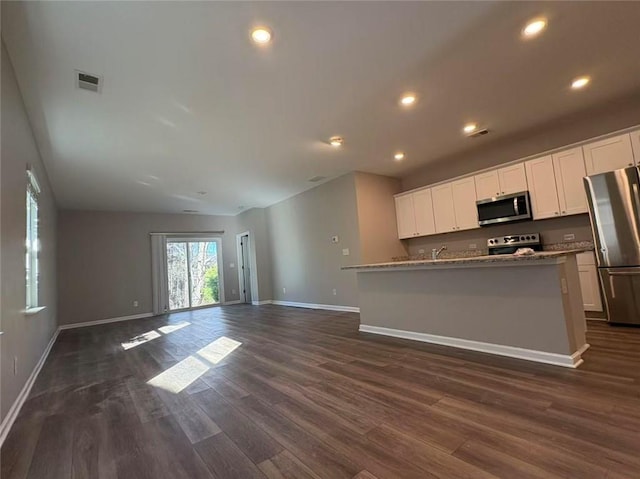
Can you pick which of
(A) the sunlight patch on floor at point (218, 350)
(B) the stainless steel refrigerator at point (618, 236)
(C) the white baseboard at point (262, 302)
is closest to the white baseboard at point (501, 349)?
(B) the stainless steel refrigerator at point (618, 236)

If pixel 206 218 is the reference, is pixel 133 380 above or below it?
below

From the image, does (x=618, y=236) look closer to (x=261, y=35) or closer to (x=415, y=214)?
(x=415, y=214)

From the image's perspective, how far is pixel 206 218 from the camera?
889 centimetres

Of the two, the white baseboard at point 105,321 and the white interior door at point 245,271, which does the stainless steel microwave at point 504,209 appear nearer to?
the white interior door at point 245,271

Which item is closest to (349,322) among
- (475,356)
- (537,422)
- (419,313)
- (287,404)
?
(419,313)

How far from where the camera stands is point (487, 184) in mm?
4812

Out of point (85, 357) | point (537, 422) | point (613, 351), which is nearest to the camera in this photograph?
point (537, 422)

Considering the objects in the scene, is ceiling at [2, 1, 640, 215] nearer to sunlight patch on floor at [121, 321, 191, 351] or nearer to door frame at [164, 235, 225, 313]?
sunlight patch on floor at [121, 321, 191, 351]

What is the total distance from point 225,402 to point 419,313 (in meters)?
2.25

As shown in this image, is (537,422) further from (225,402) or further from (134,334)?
(134,334)

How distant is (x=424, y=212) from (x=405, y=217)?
43 cm

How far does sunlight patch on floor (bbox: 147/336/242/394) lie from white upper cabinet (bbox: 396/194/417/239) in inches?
148

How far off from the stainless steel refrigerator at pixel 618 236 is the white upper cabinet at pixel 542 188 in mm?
457

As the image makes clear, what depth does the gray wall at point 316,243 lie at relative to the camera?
582 centimetres
